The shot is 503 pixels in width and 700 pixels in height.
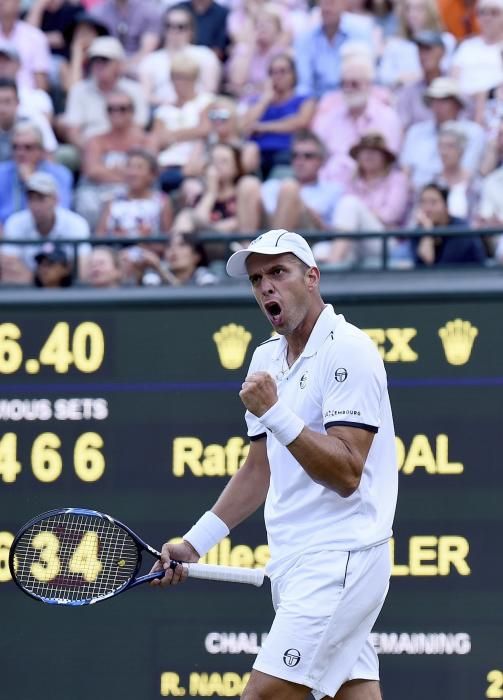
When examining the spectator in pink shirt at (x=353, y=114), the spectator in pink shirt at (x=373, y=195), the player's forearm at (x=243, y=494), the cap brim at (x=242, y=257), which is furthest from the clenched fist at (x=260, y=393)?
the spectator in pink shirt at (x=353, y=114)

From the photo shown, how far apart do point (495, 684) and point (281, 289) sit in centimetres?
236

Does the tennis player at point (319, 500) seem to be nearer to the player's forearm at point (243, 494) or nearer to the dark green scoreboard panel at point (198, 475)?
the player's forearm at point (243, 494)

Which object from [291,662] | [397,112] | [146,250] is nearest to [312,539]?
[291,662]

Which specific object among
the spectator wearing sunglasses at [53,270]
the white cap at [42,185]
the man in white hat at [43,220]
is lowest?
the spectator wearing sunglasses at [53,270]

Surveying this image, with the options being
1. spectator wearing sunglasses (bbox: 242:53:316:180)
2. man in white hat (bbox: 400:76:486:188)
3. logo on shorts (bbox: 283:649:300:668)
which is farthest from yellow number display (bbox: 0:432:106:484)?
spectator wearing sunglasses (bbox: 242:53:316:180)

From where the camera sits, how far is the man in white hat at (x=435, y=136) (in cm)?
859

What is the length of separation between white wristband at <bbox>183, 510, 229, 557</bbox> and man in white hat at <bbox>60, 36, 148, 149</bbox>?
17.6 ft

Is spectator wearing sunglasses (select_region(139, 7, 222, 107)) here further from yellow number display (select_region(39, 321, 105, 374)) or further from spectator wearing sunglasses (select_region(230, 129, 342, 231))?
yellow number display (select_region(39, 321, 105, 374))

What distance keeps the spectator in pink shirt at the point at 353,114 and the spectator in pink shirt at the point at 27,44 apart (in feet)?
7.02

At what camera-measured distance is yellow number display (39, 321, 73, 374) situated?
631 centimetres

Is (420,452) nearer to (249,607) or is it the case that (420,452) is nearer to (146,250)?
(249,607)

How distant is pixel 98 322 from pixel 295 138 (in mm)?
2874

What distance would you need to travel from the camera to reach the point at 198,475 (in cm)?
624

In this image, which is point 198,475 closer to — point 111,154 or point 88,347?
point 88,347
